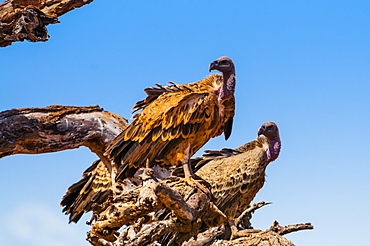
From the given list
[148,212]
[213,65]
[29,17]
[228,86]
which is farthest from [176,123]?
[29,17]

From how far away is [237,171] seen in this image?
11.6 metres

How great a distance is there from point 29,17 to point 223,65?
2578 millimetres

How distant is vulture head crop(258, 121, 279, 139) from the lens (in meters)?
12.4

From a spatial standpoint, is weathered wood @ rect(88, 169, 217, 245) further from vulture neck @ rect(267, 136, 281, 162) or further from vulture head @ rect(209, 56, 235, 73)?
vulture neck @ rect(267, 136, 281, 162)

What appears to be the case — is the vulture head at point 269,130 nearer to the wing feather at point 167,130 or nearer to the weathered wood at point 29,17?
the weathered wood at point 29,17

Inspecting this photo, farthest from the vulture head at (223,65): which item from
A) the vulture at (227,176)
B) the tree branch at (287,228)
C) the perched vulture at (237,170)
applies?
the tree branch at (287,228)

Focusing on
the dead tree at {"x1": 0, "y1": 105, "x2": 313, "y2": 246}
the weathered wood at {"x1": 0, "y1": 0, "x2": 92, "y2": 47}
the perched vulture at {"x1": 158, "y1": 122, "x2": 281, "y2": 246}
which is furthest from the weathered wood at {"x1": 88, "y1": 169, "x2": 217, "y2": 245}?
the perched vulture at {"x1": 158, "y1": 122, "x2": 281, "y2": 246}

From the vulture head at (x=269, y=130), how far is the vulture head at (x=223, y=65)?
15.9ft

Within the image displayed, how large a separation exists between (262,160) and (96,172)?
3183 millimetres

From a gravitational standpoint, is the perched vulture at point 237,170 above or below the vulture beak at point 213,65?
above

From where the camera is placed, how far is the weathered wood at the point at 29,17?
8.48 meters

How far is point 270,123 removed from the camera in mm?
12633

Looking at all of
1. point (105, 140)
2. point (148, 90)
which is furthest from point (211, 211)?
point (105, 140)

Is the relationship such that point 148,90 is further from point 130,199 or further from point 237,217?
point 237,217
